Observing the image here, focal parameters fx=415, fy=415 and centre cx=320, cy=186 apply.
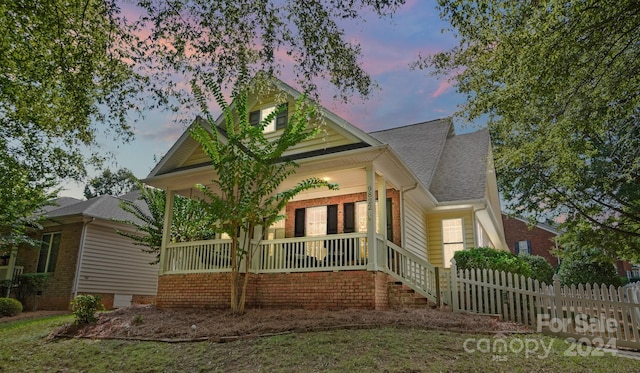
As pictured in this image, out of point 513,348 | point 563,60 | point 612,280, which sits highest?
point 563,60

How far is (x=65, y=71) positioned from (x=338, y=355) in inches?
237

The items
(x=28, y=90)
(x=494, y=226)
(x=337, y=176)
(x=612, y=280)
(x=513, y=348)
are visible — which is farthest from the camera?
(x=494, y=226)

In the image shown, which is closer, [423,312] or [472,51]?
[472,51]

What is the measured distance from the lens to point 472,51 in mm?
6984

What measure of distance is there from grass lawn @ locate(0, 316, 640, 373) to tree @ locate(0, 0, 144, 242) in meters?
3.78

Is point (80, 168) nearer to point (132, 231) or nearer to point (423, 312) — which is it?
point (132, 231)

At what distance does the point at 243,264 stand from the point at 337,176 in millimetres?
3485

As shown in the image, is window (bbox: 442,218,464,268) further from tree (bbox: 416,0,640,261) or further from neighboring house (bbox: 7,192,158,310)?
neighboring house (bbox: 7,192,158,310)

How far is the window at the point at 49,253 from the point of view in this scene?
16.5 meters

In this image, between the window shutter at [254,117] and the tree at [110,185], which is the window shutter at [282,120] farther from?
the tree at [110,185]

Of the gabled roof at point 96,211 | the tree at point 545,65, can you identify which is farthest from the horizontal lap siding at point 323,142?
the gabled roof at point 96,211

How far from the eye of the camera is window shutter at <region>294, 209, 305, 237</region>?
44.4 feet

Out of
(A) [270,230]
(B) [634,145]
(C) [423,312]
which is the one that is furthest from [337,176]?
(B) [634,145]

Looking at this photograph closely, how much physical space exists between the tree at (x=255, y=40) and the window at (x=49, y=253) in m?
13.6
